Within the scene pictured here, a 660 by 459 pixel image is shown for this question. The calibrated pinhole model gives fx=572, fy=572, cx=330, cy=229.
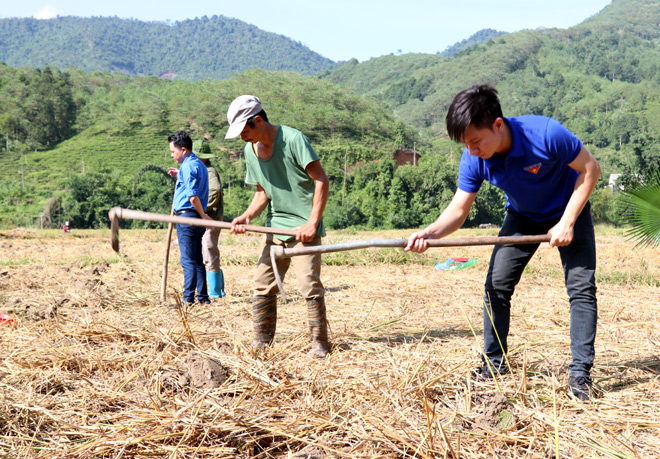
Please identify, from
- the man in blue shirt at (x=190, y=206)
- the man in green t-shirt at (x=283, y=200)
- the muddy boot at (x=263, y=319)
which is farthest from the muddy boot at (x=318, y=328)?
the man in blue shirt at (x=190, y=206)

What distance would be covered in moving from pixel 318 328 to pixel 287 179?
979 mm

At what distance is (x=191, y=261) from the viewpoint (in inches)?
208

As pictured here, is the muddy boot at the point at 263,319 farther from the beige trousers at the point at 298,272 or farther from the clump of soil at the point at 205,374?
the clump of soil at the point at 205,374

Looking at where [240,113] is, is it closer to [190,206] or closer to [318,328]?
[318,328]

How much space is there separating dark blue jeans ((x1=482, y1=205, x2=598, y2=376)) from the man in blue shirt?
2.86 metres

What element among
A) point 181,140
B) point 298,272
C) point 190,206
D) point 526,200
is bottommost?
point 298,272

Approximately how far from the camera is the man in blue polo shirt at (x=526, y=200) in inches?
106

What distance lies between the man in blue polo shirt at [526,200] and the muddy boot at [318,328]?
970 mm

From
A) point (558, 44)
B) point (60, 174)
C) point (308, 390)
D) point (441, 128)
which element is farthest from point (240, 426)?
point (558, 44)

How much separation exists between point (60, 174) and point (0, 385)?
4365 centimetres

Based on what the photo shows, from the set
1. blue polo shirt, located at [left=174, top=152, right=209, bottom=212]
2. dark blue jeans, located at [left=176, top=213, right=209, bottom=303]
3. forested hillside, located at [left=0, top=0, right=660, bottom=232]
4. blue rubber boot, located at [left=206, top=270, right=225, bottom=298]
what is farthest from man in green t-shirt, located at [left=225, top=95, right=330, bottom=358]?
forested hillside, located at [left=0, top=0, right=660, bottom=232]

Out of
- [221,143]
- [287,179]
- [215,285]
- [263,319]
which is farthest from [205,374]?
[221,143]

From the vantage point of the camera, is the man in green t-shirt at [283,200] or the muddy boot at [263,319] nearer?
the man in green t-shirt at [283,200]

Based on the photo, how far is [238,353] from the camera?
11.5 ft
